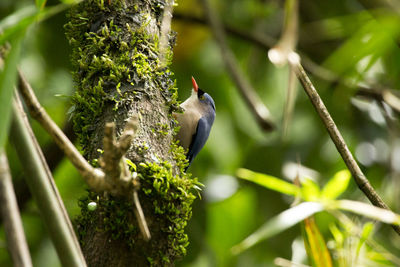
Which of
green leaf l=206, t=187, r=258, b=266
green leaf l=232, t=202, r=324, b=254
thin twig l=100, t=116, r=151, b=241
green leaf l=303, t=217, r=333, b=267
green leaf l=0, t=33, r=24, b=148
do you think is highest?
green leaf l=0, t=33, r=24, b=148

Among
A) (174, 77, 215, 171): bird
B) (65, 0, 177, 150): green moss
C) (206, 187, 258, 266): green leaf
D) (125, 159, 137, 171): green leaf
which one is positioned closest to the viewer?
(125, 159, 137, 171): green leaf

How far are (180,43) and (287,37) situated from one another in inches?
128

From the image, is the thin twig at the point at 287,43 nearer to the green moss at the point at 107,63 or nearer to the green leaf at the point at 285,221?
the green leaf at the point at 285,221

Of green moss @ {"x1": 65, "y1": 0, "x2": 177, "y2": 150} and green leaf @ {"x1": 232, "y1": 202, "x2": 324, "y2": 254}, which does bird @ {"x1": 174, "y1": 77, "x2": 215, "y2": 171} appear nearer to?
green moss @ {"x1": 65, "y1": 0, "x2": 177, "y2": 150}

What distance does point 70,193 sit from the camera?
3.55 meters

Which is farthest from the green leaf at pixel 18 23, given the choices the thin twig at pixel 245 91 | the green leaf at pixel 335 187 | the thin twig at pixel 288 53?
the green leaf at pixel 335 187

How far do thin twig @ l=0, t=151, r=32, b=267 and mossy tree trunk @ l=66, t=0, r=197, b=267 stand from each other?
839 millimetres

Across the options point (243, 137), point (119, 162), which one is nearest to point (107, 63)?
point (119, 162)

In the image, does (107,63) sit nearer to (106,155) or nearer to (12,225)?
(106,155)

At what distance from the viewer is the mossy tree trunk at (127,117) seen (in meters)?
1.83

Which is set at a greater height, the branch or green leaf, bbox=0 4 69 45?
green leaf, bbox=0 4 69 45

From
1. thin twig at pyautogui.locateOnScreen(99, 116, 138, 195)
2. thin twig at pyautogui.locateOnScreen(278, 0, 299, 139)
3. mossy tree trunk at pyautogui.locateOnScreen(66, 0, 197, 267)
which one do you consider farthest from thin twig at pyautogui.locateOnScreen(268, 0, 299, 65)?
mossy tree trunk at pyautogui.locateOnScreen(66, 0, 197, 267)

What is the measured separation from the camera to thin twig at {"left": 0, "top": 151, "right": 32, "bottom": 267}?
3.03 feet

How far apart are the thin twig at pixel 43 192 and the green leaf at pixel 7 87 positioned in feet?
0.31
